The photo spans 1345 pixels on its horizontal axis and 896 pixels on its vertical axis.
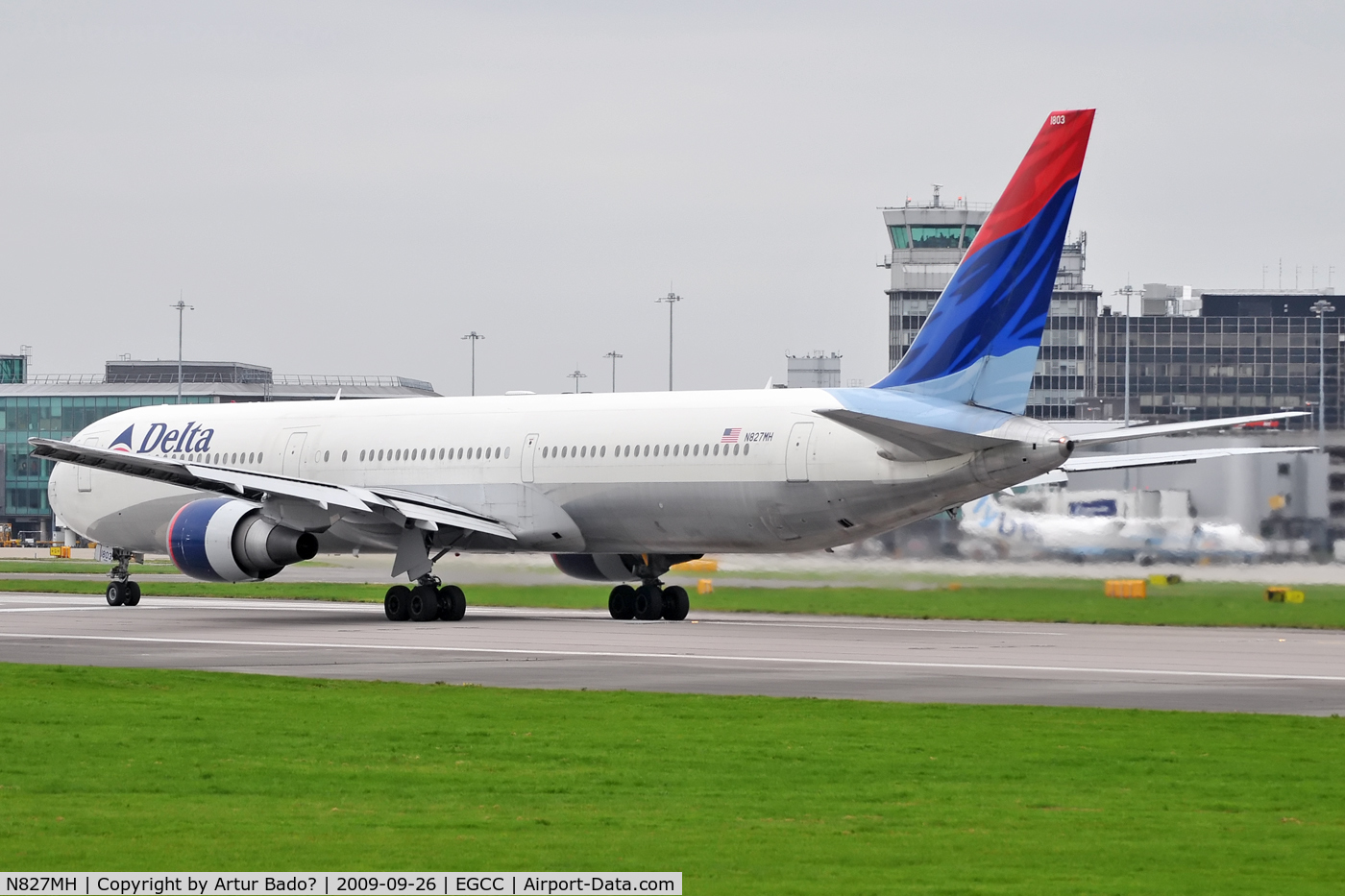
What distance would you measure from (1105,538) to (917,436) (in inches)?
285

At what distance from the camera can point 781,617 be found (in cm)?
3762

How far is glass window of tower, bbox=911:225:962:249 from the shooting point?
135 m

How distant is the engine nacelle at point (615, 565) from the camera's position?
1494 inches

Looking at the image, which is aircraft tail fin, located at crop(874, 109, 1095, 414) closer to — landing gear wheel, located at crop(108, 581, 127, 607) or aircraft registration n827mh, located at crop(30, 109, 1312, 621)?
aircraft registration n827mh, located at crop(30, 109, 1312, 621)

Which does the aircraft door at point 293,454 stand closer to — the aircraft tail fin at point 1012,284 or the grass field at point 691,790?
the aircraft tail fin at point 1012,284

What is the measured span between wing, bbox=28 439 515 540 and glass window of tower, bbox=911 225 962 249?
10146cm

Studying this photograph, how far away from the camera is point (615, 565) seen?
126ft

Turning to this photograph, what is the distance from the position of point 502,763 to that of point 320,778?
1.53m

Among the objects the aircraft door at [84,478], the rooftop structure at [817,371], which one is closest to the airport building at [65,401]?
the rooftop structure at [817,371]

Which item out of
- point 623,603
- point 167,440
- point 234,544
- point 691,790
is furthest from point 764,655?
point 167,440

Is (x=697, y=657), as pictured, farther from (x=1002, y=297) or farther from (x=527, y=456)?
(x=527, y=456)

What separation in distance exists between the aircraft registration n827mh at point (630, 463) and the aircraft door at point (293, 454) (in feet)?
0.15

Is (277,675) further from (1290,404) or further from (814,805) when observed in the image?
(1290,404)

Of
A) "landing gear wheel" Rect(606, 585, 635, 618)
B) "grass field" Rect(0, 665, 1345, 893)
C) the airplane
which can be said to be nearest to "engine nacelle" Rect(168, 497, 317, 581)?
"landing gear wheel" Rect(606, 585, 635, 618)
